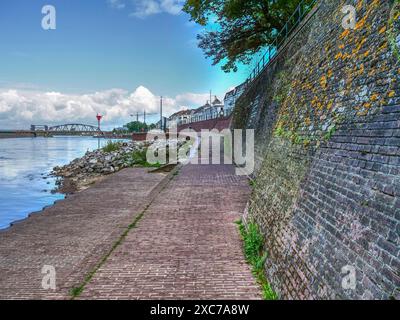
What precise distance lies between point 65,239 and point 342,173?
6.68 meters

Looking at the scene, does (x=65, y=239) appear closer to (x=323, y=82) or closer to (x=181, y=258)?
(x=181, y=258)

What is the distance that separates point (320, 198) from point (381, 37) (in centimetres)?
219

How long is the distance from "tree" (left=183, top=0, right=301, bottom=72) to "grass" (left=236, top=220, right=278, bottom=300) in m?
14.2

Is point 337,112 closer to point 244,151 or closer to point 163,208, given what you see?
point 163,208

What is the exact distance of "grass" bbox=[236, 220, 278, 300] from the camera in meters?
5.40

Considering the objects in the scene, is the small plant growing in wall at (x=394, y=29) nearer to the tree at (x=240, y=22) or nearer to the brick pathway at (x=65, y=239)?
the brick pathway at (x=65, y=239)

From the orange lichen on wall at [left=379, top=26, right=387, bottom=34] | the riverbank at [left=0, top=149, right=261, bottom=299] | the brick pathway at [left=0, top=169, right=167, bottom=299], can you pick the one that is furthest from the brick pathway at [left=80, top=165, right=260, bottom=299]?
the orange lichen on wall at [left=379, top=26, right=387, bottom=34]

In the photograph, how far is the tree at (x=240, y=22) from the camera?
1850 centimetres

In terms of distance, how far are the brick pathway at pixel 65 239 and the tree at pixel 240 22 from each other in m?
11.5

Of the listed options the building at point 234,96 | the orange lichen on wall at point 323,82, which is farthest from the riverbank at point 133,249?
the building at point 234,96

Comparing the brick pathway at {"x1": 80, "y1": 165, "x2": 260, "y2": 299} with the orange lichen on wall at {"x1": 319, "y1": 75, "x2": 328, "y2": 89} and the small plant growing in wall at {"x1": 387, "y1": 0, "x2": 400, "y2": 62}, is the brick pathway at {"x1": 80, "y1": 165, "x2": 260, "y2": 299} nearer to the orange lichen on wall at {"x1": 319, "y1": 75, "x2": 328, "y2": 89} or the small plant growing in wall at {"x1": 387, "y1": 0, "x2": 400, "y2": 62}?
the orange lichen on wall at {"x1": 319, "y1": 75, "x2": 328, "y2": 89}

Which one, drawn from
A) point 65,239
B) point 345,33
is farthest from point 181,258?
point 345,33
